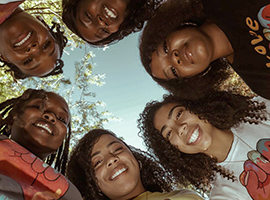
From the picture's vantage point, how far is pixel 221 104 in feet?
10.9

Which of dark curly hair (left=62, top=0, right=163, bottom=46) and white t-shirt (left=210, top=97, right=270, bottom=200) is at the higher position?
dark curly hair (left=62, top=0, right=163, bottom=46)

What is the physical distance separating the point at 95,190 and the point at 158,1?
2.51m

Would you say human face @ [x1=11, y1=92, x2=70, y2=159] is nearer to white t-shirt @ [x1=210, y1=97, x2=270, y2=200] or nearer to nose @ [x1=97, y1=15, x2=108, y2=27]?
nose @ [x1=97, y1=15, x2=108, y2=27]

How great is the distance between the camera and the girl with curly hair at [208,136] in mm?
2955

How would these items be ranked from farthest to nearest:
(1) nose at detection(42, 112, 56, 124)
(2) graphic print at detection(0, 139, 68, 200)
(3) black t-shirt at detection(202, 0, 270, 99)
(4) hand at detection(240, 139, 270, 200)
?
(1) nose at detection(42, 112, 56, 124), (4) hand at detection(240, 139, 270, 200), (3) black t-shirt at detection(202, 0, 270, 99), (2) graphic print at detection(0, 139, 68, 200)

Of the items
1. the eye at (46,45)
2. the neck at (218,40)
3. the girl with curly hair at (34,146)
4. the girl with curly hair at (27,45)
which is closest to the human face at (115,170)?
the girl with curly hair at (34,146)

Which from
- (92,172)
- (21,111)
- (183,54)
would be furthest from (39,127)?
(183,54)

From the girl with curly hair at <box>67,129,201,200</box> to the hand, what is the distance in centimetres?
57

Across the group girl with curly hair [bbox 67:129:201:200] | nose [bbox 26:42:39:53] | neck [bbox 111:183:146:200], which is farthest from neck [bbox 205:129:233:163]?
nose [bbox 26:42:39:53]

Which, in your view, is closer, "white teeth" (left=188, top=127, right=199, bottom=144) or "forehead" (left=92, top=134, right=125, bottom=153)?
"white teeth" (left=188, top=127, right=199, bottom=144)

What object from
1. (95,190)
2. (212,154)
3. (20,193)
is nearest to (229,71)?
(212,154)

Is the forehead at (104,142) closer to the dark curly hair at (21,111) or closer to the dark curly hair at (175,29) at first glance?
the dark curly hair at (21,111)

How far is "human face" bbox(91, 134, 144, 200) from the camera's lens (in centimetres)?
296

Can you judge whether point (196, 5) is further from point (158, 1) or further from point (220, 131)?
point (220, 131)
